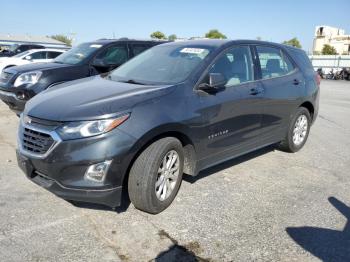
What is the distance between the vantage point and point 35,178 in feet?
12.1

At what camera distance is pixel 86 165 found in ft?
11.0

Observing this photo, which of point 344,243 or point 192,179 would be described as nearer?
point 344,243

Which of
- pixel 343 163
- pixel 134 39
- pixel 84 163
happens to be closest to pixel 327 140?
pixel 343 163

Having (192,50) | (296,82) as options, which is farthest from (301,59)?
(192,50)

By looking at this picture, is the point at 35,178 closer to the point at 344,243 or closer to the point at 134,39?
the point at 344,243

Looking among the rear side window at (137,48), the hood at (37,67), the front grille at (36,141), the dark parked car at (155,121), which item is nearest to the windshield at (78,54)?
the hood at (37,67)

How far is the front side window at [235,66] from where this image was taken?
4558 mm

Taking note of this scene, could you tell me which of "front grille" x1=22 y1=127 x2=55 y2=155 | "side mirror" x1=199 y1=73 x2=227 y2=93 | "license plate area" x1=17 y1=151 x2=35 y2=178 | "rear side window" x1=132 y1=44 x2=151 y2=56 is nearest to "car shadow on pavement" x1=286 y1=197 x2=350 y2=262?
"side mirror" x1=199 y1=73 x2=227 y2=93

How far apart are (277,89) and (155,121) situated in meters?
2.44

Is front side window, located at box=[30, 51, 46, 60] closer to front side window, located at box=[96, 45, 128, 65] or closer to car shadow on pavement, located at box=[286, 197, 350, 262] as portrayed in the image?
front side window, located at box=[96, 45, 128, 65]

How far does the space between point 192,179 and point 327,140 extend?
370cm

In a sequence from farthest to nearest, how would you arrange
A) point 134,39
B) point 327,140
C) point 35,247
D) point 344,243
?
point 134,39, point 327,140, point 344,243, point 35,247

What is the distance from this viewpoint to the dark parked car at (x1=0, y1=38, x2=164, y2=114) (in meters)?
7.28

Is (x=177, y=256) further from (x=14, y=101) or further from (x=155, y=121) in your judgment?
(x=14, y=101)
